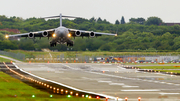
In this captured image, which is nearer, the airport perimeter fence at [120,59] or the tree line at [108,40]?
the tree line at [108,40]

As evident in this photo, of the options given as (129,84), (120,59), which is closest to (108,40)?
(120,59)

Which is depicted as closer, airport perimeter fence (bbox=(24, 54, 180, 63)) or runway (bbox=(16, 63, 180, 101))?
runway (bbox=(16, 63, 180, 101))

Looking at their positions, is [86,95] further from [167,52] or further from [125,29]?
[125,29]

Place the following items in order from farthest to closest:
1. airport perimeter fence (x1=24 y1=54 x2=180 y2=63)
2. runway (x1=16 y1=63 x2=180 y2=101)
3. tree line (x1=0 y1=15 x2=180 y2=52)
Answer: airport perimeter fence (x1=24 y1=54 x2=180 y2=63) → tree line (x1=0 y1=15 x2=180 y2=52) → runway (x1=16 y1=63 x2=180 y2=101)

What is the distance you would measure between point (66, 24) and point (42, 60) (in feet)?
35.6

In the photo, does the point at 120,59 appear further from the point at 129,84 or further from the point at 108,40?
the point at 129,84

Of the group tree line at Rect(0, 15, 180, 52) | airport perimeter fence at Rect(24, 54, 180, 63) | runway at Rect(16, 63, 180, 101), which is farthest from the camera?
airport perimeter fence at Rect(24, 54, 180, 63)

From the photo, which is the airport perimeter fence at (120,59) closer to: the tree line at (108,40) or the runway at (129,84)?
the tree line at (108,40)

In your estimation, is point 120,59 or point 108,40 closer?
point 108,40

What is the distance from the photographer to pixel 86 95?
1977 cm

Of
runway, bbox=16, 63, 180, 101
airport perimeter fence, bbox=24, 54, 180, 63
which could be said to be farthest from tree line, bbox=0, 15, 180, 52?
runway, bbox=16, 63, 180, 101

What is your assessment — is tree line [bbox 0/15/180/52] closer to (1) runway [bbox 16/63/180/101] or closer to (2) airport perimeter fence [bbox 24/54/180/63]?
(2) airport perimeter fence [bbox 24/54/180/63]

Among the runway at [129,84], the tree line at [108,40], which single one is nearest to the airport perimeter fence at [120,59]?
the tree line at [108,40]

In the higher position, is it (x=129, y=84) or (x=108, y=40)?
(x=108, y=40)
